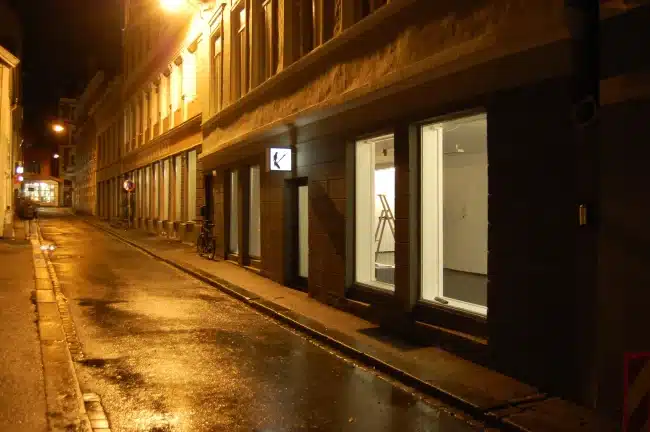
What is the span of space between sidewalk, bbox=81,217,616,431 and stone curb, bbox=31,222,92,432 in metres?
3.41

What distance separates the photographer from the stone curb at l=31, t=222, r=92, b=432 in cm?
575

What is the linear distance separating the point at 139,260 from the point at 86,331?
34.8 ft

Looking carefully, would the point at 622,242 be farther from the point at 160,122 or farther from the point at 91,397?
the point at 160,122

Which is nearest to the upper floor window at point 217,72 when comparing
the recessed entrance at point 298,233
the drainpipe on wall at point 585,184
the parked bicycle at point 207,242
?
the parked bicycle at point 207,242

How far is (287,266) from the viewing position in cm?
1435

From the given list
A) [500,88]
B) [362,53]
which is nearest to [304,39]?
[362,53]

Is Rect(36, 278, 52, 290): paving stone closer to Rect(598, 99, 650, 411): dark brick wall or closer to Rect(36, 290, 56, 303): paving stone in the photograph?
Rect(36, 290, 56, 303): paving stone

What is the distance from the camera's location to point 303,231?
1413 cm

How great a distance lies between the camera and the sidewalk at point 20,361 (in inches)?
228

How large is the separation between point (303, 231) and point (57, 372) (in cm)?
748

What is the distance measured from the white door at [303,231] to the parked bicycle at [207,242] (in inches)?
255

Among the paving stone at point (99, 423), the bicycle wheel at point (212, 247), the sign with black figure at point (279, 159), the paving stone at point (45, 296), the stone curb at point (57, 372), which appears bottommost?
the paving stone at point (99, 423)

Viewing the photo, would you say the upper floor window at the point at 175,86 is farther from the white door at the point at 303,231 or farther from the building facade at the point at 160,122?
the white door at the point at 303,231

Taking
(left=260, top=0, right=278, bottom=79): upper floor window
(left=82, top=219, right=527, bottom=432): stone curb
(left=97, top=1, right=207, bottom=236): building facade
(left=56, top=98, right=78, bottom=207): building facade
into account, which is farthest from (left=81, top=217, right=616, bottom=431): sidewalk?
(left=56, top=98, right=78, bottom=207): building facade
